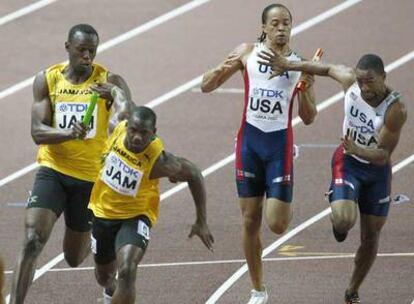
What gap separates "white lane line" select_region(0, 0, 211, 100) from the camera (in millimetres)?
21859

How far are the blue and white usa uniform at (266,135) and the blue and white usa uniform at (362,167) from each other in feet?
1.58

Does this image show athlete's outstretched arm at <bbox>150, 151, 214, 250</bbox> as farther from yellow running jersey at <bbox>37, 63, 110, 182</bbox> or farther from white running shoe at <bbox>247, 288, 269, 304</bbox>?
white running shoe at <bbox>247, 288, 269, 304</bbox>

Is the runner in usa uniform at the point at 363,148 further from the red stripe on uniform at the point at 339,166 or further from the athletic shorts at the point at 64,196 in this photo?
the athletic shorts at the point at 64,196

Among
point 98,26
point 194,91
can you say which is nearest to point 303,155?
point 194,91

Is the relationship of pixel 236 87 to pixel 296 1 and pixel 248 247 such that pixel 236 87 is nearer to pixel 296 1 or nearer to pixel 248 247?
pixel 296 1

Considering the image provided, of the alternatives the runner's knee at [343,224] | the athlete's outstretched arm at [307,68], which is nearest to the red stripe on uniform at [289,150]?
the athlete's outstretched arm at [307,68]

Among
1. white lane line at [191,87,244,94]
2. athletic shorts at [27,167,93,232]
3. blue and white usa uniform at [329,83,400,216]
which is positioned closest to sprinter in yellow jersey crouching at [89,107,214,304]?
athletic shorts at [27,167,93,232]

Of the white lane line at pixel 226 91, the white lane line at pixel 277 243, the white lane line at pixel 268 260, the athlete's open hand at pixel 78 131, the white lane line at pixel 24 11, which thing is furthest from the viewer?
the white lane line at pixel 24 11

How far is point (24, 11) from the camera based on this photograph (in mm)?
24531

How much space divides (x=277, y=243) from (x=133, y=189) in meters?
4.46

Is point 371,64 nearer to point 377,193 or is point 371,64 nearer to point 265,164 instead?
point 377,193

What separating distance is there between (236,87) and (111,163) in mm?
10094

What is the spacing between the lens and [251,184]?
44.9 feet

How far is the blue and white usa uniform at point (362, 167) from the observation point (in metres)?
13.2
